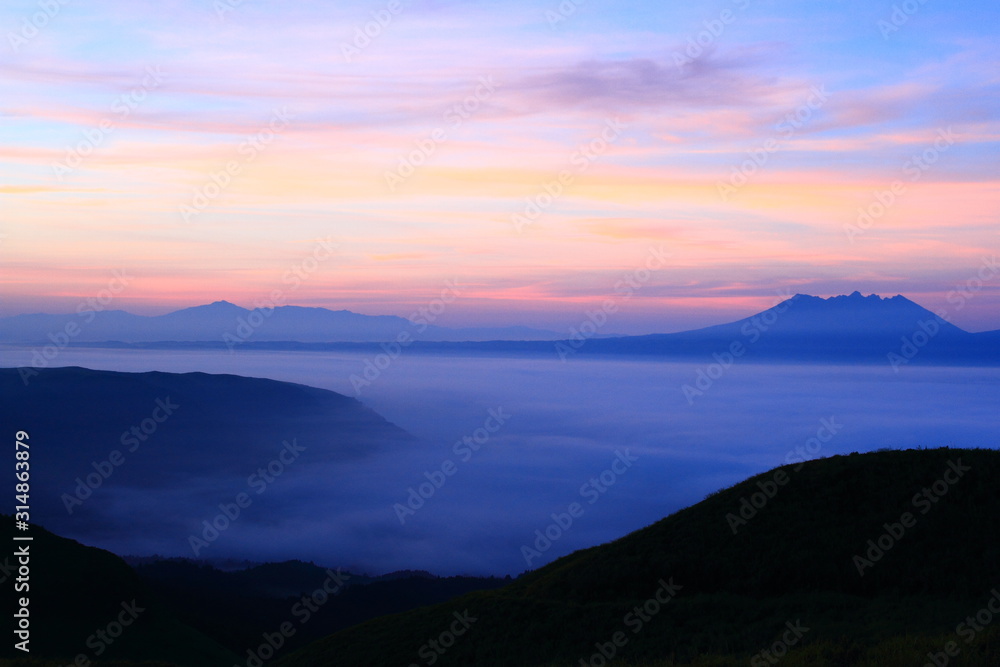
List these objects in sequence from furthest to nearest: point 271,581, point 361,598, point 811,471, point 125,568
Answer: point 271,581 → point 361,598 → point 125,568 → point 811,471

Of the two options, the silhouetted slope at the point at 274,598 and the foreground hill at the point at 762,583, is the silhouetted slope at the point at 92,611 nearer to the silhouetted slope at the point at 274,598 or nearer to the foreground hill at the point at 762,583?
the silhouetted slope at the point at 274,598

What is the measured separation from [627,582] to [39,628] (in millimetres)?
36738

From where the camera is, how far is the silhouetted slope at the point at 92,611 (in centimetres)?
4531

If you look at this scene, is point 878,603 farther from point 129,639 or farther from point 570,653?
point 129,639

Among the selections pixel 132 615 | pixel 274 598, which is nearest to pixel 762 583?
pixel 132 615

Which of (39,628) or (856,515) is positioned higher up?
(856,515)

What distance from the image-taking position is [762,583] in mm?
33000

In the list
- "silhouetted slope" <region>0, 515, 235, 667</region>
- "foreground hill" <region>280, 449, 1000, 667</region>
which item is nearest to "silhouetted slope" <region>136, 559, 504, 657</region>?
"silhouetted slope" <region>0, 515, 235, 667</region>

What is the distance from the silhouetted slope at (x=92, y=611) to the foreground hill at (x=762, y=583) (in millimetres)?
15556

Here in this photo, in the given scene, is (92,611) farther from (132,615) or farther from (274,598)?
(274,598)

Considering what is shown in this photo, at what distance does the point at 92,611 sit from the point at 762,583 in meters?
44.9

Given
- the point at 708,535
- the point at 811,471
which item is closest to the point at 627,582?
the point at 708,535

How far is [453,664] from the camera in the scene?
94.8 ft

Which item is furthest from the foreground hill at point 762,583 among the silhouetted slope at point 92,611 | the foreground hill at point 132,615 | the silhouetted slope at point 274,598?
the silhouetted slope at point 274,598
